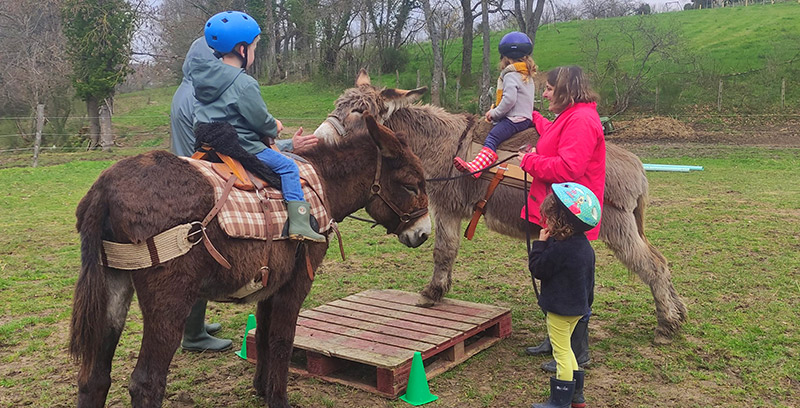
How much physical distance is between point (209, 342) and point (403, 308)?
180cm

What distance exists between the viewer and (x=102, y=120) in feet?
78.2

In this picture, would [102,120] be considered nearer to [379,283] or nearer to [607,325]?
[379,283]

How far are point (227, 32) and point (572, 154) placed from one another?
2530 millimetres

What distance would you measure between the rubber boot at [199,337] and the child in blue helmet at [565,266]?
2867 mm

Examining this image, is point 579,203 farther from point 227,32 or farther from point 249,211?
point 227,32

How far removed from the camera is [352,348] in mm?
4582

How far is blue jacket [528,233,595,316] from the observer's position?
3900 mm

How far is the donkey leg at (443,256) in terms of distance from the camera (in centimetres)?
566

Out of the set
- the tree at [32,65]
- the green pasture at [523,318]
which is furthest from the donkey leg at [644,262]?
the tree at [32,65]

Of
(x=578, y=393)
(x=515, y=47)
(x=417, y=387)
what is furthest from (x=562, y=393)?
(x=515, y=47)

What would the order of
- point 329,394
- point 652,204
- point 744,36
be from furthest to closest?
point 744,36 < point 652,204 < point 329,394

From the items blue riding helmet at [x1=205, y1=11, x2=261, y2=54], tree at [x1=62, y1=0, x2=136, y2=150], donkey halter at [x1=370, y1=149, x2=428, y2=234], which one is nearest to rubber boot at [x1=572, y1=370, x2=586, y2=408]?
donkey halter at [x1=370, y1=149, x2=428, y2=234]

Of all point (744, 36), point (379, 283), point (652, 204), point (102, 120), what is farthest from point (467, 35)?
point (379, 283)

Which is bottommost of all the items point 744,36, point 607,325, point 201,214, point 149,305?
point 607,325
